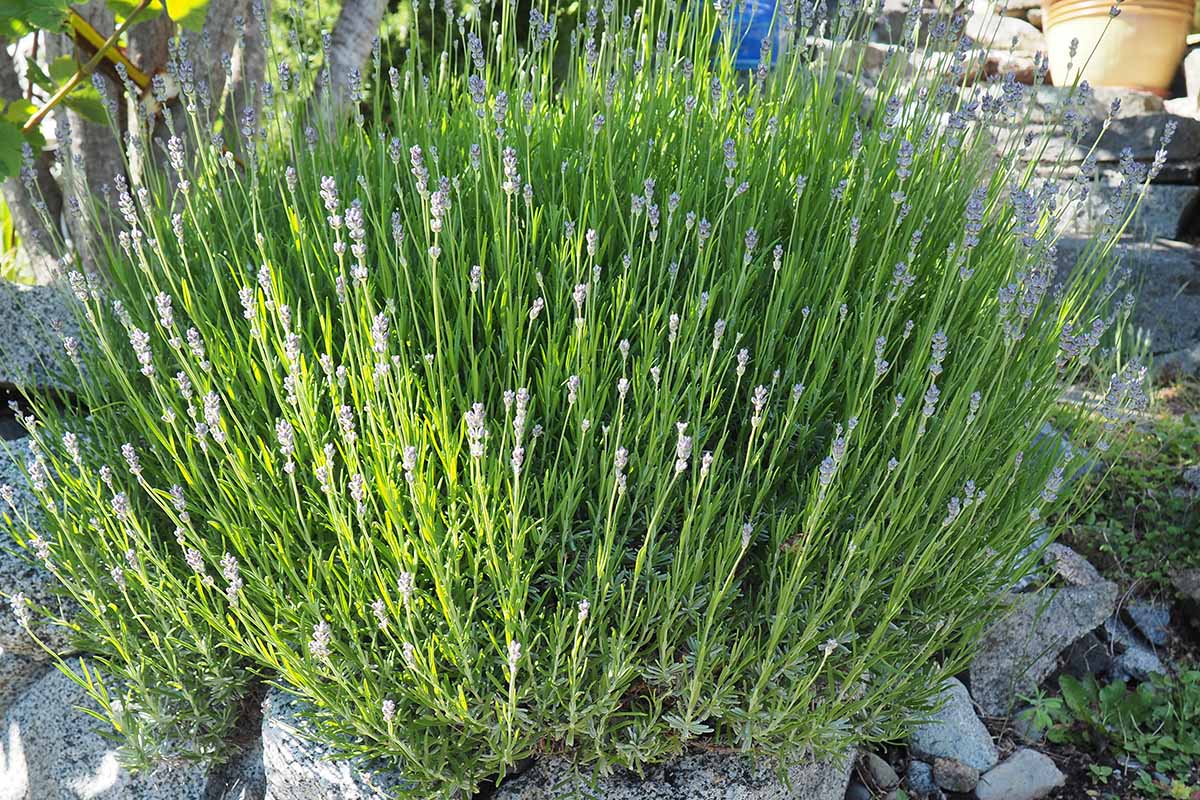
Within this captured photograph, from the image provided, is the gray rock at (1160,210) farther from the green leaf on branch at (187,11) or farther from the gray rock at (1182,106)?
the green leaf on branch at (187,11)

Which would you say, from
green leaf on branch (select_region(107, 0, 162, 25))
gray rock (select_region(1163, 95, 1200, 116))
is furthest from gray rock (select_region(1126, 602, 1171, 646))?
gray rock (select_region(1163, 95, 1200, 116))

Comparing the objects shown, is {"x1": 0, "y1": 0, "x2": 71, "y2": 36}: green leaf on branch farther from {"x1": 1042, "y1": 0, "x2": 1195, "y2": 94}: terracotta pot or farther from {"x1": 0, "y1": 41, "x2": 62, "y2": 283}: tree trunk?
{"x1": 1042, "y1": 0, "x2": 1195, "y2": 94}: terracotta pot

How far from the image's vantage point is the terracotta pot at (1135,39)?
7.14 metres

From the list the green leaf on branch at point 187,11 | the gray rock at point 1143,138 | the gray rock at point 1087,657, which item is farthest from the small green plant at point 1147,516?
Result: the green leaf on branch at point 187,11

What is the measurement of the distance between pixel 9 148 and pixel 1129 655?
3.78m

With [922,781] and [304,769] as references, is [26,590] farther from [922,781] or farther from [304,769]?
[922,781]

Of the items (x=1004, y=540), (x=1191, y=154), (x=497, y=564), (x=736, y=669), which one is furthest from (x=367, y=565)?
(x=1191, y=154)

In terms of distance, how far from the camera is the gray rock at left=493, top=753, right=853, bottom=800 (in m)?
2.21

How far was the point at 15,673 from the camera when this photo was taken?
113 inches

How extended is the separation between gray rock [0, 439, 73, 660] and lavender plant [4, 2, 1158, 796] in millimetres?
102

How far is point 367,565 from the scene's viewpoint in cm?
194

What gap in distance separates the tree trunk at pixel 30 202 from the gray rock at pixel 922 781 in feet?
11.0

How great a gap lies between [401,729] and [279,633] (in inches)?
13.9

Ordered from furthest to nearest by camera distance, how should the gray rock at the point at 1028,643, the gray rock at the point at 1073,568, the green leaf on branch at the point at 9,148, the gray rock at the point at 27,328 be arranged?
the gray rock at the point at 27,328 → the gray rock at the point at 1073,568 → the gray rock at the point at 1028,643 → the green leaf on branch at the point at 9,148
